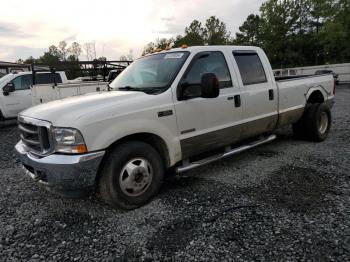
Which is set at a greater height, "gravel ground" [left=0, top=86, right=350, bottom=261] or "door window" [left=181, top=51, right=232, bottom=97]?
"door window" [left=181, top=51, right=232, bottom=97]

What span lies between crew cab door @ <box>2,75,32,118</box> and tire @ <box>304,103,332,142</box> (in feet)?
29.8

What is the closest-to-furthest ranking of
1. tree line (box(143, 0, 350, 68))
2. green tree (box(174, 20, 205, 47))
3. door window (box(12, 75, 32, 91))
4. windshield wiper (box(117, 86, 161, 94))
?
windshield wiper (box(117, 86, 161, 94)) < door window (box(12, 75, 32, 91)) < tree line (box(143, 0, 350, 68)) < green tree (box(174, 20, 205, 47))

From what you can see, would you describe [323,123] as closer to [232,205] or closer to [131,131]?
[232,205]

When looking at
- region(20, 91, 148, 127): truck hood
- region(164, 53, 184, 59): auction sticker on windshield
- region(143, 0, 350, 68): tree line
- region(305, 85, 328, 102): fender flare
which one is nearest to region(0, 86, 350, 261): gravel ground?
region(20, 91, 148, 127): truck hood

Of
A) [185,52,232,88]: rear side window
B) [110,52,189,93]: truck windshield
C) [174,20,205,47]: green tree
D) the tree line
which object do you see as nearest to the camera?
[110,52,189,93]: truck windshield

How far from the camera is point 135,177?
3.66m

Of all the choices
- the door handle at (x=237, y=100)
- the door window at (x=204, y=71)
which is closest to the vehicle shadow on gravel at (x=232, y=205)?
the door handle at (x=237, y=100)

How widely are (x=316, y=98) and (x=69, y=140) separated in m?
5.32

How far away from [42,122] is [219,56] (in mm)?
2624

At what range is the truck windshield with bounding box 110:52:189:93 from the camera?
13.4 feet

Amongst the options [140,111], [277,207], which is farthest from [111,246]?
[277,207]

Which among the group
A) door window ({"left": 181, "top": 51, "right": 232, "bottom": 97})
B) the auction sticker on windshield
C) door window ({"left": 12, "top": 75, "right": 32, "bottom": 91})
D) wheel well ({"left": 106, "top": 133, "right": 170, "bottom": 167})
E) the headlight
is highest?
door window ({"left": 12, "top": 75, "right": 32, "bottom": 91})

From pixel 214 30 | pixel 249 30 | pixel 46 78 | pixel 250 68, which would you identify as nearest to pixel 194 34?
pixel 214 30

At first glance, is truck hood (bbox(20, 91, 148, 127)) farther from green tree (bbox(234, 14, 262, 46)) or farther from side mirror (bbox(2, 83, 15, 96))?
green tree (bbox(234, 14, 262, 46))
